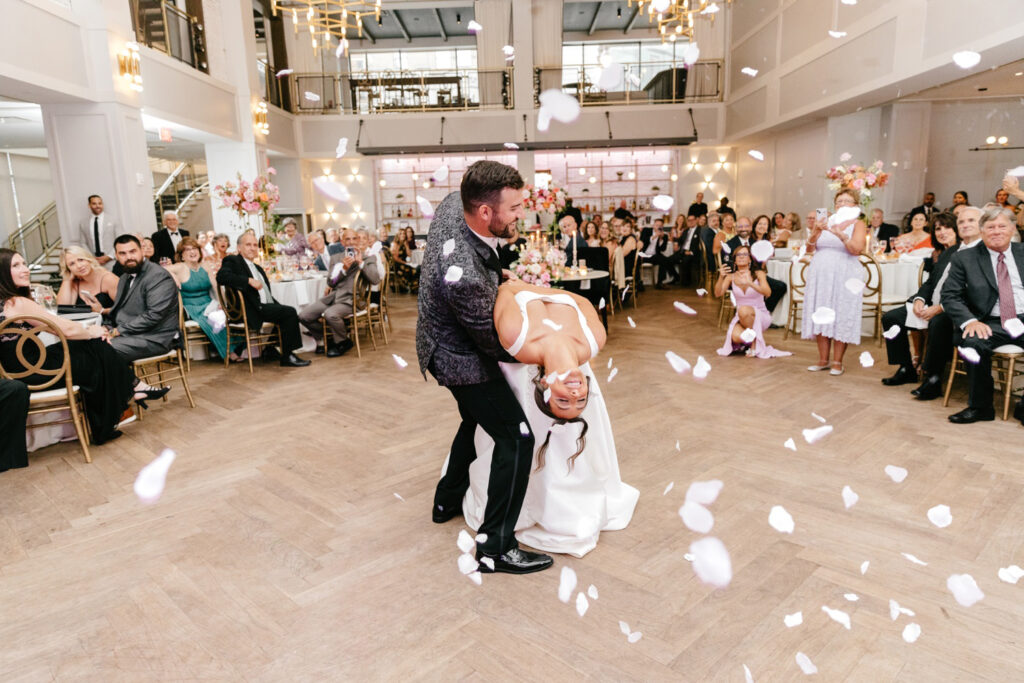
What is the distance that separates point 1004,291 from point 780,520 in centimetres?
223

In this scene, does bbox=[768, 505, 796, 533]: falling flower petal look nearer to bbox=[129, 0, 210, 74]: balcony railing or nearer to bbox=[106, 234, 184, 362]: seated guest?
bbox=[106, 234, 184, 362]: seated guest

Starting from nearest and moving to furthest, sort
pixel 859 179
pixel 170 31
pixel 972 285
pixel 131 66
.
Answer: pixel 972 285
pixel 859 179
pixel 131 66
pixel 170 31

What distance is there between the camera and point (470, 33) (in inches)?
648

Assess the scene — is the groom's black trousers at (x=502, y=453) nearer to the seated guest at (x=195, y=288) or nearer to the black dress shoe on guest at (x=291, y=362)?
the black dress shoe on guest at (x=291, y=362)

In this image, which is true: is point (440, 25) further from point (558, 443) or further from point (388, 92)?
point (558, 443)

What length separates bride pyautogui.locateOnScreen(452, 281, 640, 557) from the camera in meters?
1.72

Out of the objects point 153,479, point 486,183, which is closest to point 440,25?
point 153,479

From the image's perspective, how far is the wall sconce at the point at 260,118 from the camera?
34.7ft

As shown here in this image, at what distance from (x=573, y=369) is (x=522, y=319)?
0.21 m

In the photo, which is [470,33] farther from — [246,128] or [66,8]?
[66,8]

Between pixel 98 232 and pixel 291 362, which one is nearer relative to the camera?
pixel 291 362

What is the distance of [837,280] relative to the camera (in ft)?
14.6

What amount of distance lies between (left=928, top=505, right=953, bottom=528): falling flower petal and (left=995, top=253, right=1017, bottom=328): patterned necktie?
159cm

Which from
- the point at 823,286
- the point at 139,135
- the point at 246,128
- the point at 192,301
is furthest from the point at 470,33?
the point at 823,286
